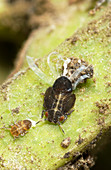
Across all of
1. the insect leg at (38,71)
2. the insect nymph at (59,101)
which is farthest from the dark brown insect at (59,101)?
the insect leg at (38,71)

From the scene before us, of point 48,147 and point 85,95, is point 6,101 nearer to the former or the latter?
point 48,147

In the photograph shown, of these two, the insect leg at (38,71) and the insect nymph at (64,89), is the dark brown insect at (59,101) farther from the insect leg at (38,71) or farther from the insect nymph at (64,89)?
the insect leg at (38,71)

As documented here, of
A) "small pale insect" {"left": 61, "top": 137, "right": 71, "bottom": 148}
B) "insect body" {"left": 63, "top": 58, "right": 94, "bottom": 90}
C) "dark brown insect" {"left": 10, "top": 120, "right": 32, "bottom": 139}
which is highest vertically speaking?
"insect body" {"left": 63, "top": 58, "right": 94, "bottom": 90}

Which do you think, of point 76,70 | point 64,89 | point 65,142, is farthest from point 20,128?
point 76,70

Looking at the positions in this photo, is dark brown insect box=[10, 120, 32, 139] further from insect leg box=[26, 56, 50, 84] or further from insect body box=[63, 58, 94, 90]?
insect body box=[63, 58, 94, 90]

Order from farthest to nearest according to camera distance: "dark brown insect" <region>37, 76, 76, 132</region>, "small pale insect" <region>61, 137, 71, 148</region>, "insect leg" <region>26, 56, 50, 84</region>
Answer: "insect leg" <region>26, 56, 50, 84</region> < "dark brown insect" <region>37, 76, 76, 132</region> < "small pale insect" <region>61, 137, 71, 148</region>

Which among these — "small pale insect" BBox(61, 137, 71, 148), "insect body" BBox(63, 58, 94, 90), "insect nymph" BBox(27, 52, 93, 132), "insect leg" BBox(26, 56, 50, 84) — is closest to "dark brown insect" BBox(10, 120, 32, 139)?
"insect nymph" BBox(27, 52, 93, 132)

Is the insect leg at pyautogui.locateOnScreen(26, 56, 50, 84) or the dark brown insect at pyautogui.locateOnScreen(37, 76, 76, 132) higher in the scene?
the insect leg at pyautogui.locateOnScreen(26, 56, 50, 84)
